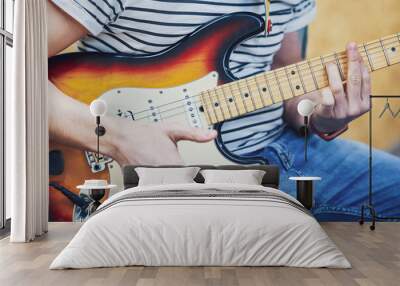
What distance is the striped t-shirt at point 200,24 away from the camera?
7.11 m

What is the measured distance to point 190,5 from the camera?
7.14m

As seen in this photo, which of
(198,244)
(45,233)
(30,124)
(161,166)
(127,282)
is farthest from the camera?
(161,166)

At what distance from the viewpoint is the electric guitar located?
710cm

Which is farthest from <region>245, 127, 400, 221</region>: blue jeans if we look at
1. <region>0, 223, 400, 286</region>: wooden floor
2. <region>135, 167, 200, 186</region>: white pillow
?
<region>0, 223, 400, 286</region>: wooden floor

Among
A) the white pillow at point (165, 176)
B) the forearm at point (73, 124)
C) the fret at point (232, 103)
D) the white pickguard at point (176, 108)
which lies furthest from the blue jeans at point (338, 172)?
the forearm at point (73, 124)

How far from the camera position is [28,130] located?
5852 millimetres

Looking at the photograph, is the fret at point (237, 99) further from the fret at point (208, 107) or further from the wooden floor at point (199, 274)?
the wooden floor at point (199, 274)

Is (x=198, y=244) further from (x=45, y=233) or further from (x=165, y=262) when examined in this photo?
(x=45, y=233)

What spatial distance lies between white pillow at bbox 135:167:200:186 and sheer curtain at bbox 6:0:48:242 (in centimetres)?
109

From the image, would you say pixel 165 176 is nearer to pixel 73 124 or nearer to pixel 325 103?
pixel 73 124

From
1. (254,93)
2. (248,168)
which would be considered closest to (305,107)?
(254,93)

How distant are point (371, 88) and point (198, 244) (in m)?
3.76

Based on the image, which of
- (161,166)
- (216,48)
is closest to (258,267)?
(161,166)

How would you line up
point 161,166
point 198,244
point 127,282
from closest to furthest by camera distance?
point 127,282, point 198,244, point 161,166
